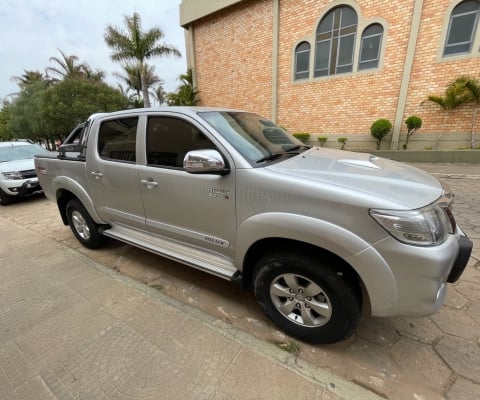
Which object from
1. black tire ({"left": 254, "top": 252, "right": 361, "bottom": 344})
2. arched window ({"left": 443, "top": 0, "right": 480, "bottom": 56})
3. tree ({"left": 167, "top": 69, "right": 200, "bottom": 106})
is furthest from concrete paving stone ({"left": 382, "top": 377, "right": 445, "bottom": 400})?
tree ({"left": 167, "top": 69, "right": 200, "bottom": 106})

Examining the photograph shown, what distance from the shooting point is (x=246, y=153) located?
197cm

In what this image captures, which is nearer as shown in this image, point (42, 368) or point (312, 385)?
point (312, 385)

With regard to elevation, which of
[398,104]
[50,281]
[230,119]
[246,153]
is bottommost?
[50,281]

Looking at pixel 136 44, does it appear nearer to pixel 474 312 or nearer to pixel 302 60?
pixel 302 60

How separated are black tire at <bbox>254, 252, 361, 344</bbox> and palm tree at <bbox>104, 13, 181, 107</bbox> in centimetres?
1749

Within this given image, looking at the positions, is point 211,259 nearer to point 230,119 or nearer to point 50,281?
point 230,119

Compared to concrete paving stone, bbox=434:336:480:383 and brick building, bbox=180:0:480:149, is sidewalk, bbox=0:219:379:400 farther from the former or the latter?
brick building, bbox=180:0:480:149

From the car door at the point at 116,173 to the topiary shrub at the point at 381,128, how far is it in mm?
9790

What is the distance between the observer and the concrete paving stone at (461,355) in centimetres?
165

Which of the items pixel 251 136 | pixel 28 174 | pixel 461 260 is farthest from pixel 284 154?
pixel 28 174

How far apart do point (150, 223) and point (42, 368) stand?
1363mm

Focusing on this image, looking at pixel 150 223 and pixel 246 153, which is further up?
pixel 246 153

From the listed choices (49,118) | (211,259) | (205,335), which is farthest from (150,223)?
(49,118)

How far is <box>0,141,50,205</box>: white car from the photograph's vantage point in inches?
236
